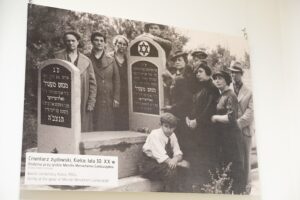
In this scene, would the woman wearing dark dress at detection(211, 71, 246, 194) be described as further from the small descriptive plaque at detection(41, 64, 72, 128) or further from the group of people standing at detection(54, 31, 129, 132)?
the small descriptive plaque at detection(41, 64, 72, 128)

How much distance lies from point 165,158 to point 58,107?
1.06ft

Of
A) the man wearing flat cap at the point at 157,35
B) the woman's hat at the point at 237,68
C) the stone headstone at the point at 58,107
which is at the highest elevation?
the man wearing flat cap at the point at 157,35

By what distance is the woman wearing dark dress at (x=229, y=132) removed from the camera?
50.9 inches

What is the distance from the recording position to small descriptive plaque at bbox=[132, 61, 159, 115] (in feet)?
4.11

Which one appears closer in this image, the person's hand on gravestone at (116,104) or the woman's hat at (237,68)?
the person's hand on gravestone at (116,104)

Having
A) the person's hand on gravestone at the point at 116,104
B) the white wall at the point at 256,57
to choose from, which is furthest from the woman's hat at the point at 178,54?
the person's hand on gravestone at the point at 116,104

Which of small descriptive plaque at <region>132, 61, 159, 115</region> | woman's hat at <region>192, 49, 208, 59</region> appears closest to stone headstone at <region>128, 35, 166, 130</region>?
small descriptive plaque at <region>132, 61, 159, 115</region>

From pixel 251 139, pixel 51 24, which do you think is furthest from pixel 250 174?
pixel 51 24

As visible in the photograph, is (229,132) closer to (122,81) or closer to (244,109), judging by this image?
(244,109)

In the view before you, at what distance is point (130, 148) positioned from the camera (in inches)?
47.3

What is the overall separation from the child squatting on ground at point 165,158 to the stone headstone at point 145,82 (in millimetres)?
30

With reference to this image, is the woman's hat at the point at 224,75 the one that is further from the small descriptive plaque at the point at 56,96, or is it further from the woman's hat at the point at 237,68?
the small descriptive plaque at the point at 56,96

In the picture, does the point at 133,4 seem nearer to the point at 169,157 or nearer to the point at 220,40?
the point at 220,40

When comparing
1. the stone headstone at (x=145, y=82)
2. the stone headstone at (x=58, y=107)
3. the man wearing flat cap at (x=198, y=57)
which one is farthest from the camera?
the man wearing flat cap at (x=198, y=57)
